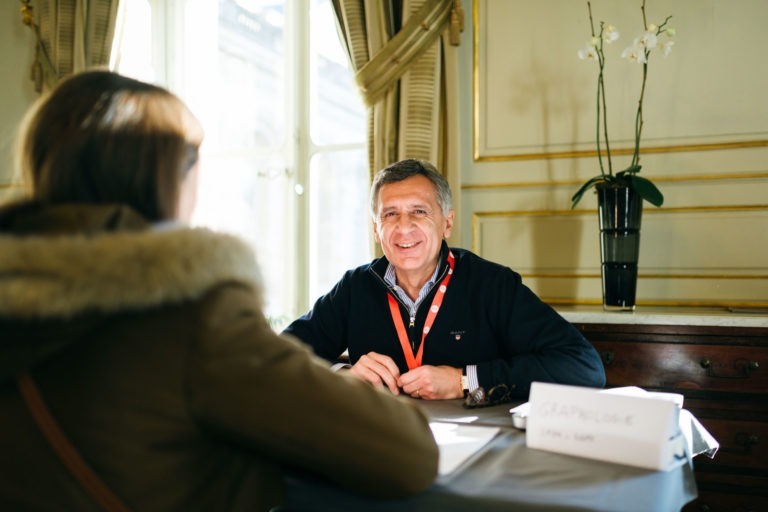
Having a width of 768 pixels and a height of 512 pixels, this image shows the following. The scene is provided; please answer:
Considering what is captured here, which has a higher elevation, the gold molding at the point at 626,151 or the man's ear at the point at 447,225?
the gold molding at the point at 626,151

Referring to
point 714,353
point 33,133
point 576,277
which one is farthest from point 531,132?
point 33,133

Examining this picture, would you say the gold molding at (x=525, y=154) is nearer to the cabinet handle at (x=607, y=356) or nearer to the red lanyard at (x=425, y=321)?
the cabinet handle at (x=607, y=356)

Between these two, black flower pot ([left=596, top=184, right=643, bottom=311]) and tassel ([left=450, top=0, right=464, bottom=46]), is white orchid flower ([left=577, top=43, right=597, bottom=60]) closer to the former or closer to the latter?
black flower pot ([left=596, top=184, right=643, bottom=311])

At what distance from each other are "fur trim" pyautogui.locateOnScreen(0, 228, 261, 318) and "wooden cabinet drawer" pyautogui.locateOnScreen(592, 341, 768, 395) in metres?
2.02

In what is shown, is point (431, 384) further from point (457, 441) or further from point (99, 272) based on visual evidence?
point (99, 272)

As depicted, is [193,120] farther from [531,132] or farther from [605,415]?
[531,132]

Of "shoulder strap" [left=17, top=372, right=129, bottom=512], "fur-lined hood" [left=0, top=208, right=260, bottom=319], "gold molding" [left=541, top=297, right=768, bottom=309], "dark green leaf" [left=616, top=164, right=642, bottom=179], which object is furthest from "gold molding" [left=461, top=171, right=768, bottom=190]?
"shoulder strap" [left=17, top=372, right=129, bottom=512]

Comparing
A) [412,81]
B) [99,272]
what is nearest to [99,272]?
[99,272]

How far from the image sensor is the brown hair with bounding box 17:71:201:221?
2.87ft

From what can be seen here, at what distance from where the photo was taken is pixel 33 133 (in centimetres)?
91

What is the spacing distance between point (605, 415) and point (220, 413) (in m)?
0.61

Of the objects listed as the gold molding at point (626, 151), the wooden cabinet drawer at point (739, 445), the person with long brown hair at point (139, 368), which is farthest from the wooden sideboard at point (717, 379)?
the person with long brown hair at point (139, 368)

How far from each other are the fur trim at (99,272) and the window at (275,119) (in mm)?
2748

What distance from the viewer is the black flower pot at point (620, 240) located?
2.52 meters
